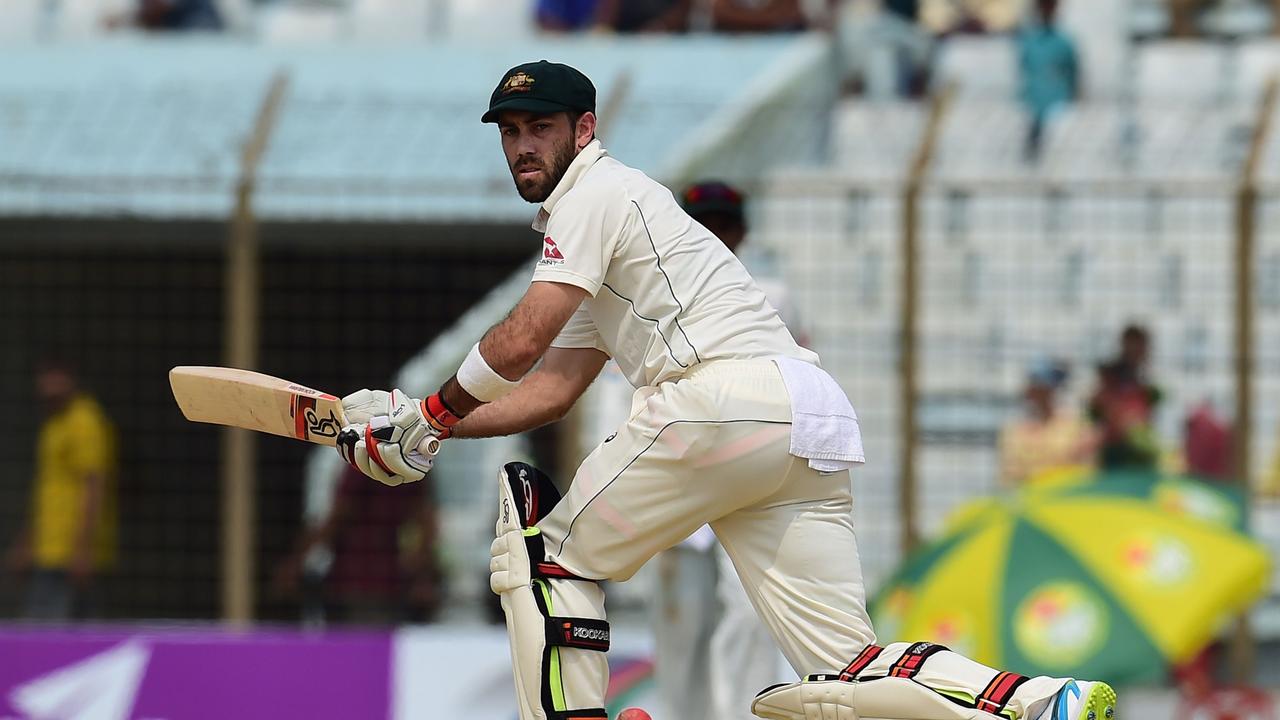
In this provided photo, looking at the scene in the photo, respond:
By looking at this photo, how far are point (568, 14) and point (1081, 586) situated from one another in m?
7.50

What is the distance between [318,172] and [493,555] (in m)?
6.77

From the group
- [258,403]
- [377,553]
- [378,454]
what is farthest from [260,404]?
[377,553]

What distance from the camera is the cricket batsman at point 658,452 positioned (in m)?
4.95

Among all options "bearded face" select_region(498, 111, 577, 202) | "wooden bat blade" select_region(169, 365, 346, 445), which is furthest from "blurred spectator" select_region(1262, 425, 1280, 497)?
"wooden bat blade" select_region(169, 365, 346, 445)

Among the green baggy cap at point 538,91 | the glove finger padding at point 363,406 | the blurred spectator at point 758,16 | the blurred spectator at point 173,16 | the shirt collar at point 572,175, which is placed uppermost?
the blurred spectator at point 173,16

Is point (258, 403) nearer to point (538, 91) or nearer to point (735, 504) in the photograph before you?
point (538, 91)

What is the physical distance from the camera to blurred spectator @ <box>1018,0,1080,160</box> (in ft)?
45.9

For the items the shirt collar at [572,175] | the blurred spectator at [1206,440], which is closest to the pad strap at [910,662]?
the shirt collar at [572,175]

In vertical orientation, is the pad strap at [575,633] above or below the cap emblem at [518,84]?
below

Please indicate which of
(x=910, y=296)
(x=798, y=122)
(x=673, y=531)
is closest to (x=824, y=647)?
(x=673, y=531)

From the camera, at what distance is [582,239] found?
4.94 m

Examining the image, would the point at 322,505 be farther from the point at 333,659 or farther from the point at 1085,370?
the point at 1085,370

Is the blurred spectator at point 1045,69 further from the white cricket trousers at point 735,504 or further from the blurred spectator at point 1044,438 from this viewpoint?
the white cricket trousers at point 735,504

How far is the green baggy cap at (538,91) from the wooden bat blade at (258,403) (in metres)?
0.82
